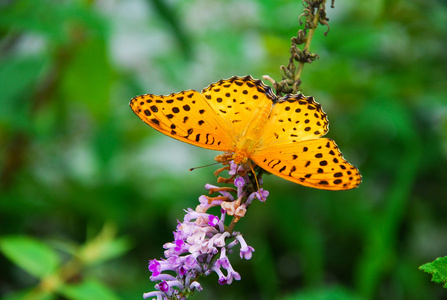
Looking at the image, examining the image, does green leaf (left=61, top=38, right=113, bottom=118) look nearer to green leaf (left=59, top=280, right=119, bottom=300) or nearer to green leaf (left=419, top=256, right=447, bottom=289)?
green leaf (left=59, top=280, right=119, bottom=300)

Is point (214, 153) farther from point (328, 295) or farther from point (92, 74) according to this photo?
point (328, 295)

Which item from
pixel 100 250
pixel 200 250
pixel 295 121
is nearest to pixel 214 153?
pixel 100 250

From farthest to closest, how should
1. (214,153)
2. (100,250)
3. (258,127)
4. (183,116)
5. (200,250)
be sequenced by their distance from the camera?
(214,153) < (100,250) < (258,127) < (183,116) < (200,250)

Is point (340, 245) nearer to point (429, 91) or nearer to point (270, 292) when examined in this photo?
point (270, 292)

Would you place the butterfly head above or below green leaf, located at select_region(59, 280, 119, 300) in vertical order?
above

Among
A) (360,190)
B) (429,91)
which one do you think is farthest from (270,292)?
(429,91)

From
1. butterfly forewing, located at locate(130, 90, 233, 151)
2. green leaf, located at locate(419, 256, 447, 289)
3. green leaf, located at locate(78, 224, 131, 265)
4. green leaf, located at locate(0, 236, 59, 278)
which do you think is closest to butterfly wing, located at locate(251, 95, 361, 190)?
butterfly forewing, located at locate(130, 90, 233, 151)

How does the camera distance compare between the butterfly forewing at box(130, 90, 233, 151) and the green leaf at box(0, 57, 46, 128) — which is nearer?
the butterfly forewing at box(130, 90, 233, 151)
